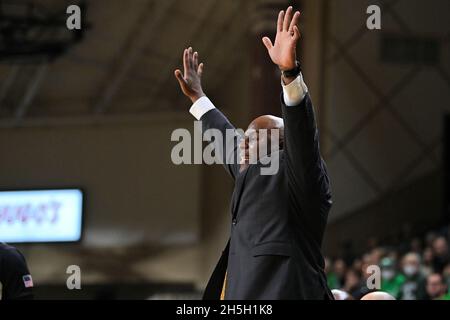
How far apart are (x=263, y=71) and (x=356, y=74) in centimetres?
288

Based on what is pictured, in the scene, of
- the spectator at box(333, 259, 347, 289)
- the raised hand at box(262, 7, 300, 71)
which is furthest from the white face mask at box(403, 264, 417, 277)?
the raised hand at box(262, 7, 300, 71)

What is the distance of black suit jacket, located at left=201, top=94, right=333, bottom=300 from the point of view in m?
2.20

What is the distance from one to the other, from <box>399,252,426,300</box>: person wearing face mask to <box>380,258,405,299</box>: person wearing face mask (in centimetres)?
7

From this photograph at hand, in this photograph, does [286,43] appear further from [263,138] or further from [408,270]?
[408,270]

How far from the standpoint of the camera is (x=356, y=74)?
1228cm

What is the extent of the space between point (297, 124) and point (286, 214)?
27 cm

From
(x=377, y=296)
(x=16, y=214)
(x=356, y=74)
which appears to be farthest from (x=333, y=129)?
(x=377, y=296)

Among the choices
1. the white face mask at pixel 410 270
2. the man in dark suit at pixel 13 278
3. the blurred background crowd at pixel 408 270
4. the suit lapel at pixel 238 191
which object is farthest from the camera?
the white face mask at pixel 410 270

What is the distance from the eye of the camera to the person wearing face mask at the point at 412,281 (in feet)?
23.1

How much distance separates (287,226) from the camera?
2.25m

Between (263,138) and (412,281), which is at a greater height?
(263,138)

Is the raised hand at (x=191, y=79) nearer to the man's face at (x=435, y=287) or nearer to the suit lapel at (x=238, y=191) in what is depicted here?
the suit lapel at (x=238, y=191)

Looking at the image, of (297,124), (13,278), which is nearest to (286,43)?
(297,124)

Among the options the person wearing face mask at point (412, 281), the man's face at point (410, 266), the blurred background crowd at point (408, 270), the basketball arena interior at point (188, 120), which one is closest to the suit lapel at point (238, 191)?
the blurred background crowd at point (408, 270)
